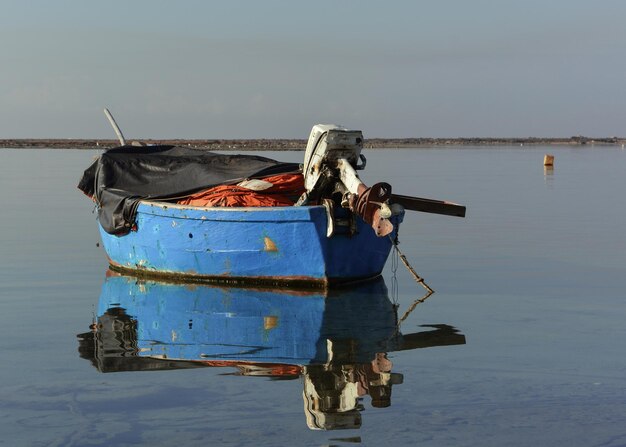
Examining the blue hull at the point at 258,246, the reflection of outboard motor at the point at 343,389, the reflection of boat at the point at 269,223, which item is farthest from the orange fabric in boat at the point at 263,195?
the reflection of outboard motor at the point at 343,389

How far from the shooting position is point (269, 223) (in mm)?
12148

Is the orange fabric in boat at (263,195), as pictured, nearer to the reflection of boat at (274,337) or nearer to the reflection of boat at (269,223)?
the reflection of boat at (269,223)

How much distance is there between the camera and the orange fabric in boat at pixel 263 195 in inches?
508

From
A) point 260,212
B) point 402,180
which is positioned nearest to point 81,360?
point 260,212

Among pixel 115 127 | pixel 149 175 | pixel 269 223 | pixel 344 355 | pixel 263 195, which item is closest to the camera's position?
pixel 344 355

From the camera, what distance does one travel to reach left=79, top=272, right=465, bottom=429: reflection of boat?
7.82 meters

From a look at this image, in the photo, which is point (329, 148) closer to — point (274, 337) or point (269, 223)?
point (269, 223)

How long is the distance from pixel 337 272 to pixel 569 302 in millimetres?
2871

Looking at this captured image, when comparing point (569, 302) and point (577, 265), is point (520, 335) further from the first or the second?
point (577, 265)

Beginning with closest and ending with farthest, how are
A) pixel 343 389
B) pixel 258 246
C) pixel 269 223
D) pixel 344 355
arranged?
pixel 343 389
pixel 344 355
pixel 269 223
pixel 258 246

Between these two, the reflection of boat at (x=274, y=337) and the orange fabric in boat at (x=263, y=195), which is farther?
the orange fabric in boat at (x=263, y=195)

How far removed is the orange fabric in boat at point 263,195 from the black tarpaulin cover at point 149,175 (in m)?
0.51

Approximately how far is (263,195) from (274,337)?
376 centimetres

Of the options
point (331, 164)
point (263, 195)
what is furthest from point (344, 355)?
point (263, 195)
